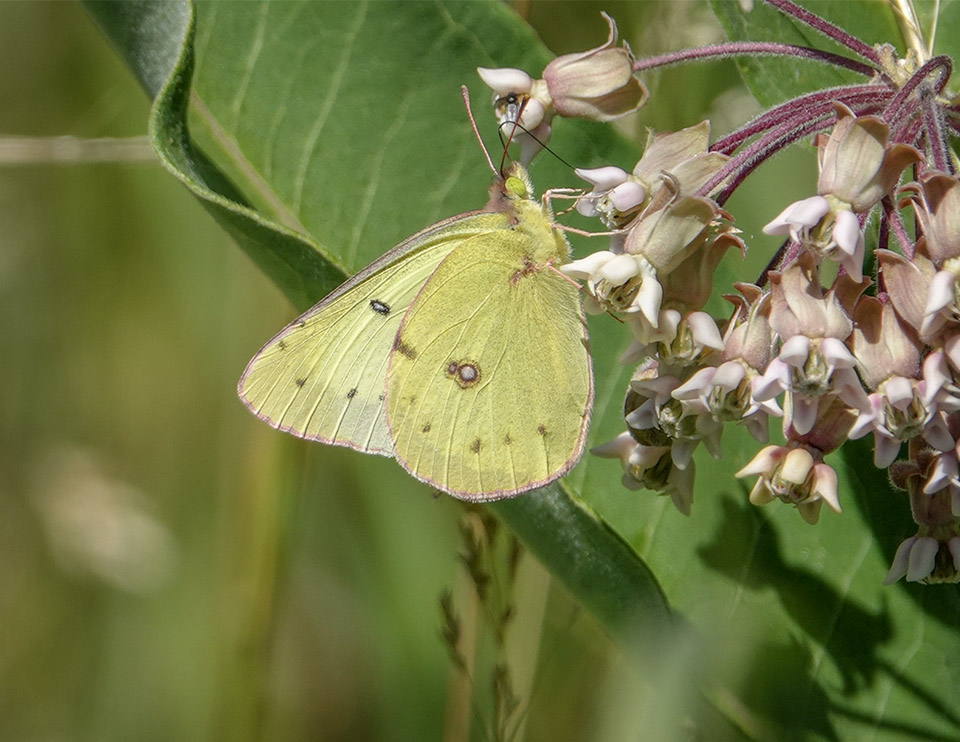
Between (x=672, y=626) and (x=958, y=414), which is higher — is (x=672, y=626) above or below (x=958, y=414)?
below

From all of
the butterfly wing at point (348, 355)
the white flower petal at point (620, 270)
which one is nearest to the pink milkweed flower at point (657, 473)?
the white flower petal at point (620, 270)

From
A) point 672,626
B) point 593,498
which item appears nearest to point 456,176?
point 593,498

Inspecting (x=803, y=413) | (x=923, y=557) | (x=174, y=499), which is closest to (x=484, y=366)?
(x=803, y=413)

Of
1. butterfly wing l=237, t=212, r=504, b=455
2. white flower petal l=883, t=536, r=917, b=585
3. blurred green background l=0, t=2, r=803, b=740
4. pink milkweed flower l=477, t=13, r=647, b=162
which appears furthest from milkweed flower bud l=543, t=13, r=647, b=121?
blurred green background l=0, t=2, r=803, b=740

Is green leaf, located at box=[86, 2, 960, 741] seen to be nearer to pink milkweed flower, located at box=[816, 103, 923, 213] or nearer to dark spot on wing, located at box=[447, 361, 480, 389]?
dark spot on wing, located at box=[447, 361, 480, 389]

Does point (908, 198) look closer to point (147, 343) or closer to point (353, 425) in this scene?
point (353, 425)

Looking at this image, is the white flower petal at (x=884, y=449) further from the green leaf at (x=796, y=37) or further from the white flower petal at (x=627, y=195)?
the green leaf at (x=796, y=37)

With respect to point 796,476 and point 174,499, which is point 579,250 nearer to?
point 796,476

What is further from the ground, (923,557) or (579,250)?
(579,250)
